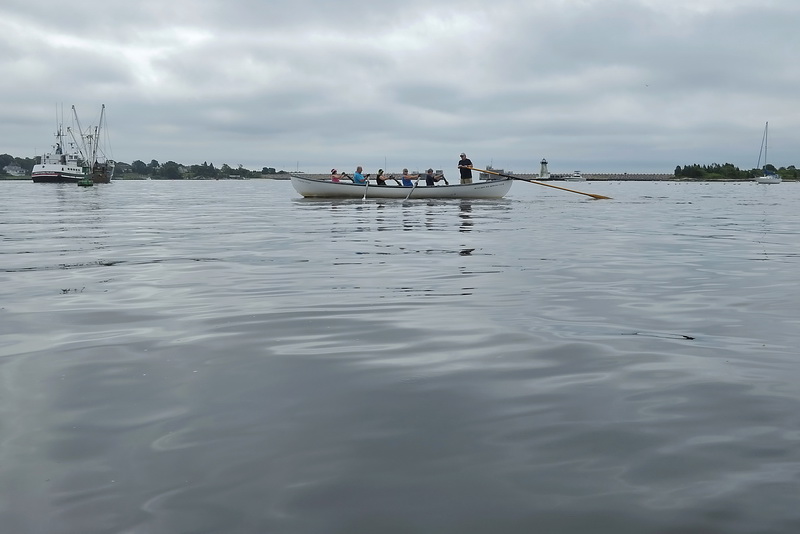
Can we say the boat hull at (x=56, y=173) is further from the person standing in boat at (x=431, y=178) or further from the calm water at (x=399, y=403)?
the calm water at (x=399, y=403)

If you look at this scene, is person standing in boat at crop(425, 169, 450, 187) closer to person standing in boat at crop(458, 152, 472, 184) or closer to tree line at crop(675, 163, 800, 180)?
person standing in boat at crop(458, 152, 472, 184)

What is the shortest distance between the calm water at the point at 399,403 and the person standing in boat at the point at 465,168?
27954mm

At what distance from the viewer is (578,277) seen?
36.5ft

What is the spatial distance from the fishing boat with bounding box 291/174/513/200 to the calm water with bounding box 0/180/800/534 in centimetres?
2703

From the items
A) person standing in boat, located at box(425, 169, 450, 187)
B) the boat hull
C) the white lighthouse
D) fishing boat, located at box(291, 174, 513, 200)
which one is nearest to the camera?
fishing boat, located at box(291, 174, 513, 200)

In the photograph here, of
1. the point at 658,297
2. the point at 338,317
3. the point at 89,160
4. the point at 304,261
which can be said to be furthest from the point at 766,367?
the point at 89,160

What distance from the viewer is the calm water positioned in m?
3.33

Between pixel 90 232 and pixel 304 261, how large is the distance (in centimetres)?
991

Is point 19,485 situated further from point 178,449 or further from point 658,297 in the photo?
point 658,297

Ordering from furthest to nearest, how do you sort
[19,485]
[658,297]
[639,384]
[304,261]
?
[304,261], [658,297], [639,384], [19,485]

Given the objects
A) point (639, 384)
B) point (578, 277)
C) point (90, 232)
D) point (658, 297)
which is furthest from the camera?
point (90, 232)

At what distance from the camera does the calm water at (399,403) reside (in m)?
3.33

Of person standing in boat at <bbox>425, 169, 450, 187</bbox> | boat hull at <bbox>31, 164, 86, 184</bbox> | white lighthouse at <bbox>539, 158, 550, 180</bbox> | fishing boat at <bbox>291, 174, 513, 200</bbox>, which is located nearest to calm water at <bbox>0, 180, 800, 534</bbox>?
fishing boat at <bbox>291, 174, 513, 200</bbox>

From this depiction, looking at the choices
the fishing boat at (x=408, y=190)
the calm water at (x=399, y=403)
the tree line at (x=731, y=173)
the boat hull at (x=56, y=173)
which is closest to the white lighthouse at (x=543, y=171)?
the tree line at (x=731, y=173)
